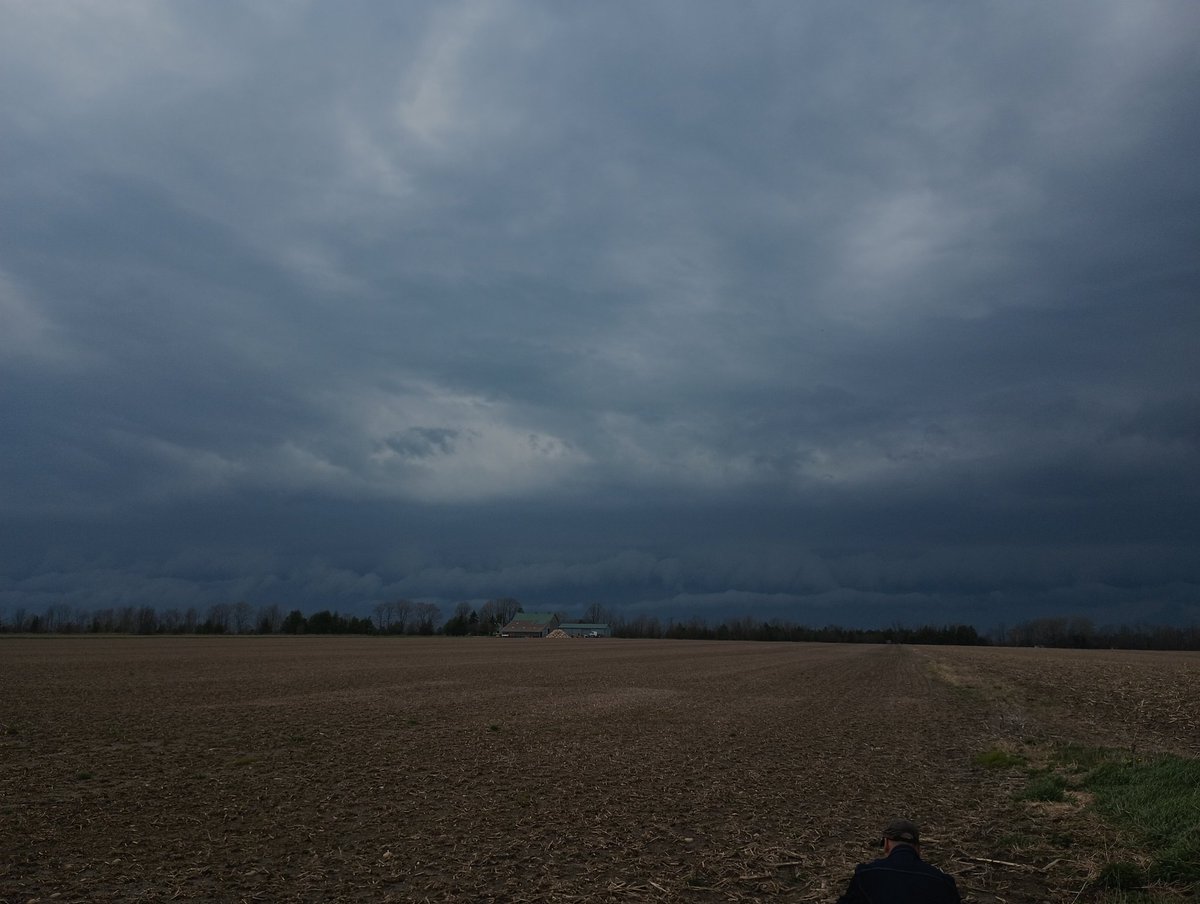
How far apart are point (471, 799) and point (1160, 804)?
434 inches

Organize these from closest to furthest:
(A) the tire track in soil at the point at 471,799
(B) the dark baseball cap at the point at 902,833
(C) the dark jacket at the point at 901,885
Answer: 1. (C) the dark jacket at the point at 901,885
2. (B) the dark baseball cap at the point at 902,833
3. (A) the tire track in soil at the point at 471,799

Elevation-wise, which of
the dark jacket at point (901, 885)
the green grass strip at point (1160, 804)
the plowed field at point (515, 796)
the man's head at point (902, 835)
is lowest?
the plowed field at point (515, 796)

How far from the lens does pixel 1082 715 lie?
1180 inches

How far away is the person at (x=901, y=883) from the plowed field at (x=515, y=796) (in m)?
3.52

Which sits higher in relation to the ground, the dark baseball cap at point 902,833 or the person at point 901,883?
the dark baseball cap at point 902,833

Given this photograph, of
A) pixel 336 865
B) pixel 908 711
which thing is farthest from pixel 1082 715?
pixel 336 865

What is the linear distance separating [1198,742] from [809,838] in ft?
54.1

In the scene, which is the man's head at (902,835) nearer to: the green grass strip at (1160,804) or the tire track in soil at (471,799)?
the tire track in soil at (471,799)

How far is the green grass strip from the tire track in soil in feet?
5.43

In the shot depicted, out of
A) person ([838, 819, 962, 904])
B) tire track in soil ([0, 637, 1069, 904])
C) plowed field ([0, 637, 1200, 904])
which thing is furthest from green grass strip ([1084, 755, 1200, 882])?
person ([838, 819, 962, 904])

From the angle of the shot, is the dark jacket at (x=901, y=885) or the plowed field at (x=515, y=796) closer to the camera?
the dark jacket at (x=901, y=885)

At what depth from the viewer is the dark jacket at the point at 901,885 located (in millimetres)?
6410

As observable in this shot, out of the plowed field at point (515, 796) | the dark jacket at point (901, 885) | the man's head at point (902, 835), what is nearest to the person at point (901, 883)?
the dark jacket at point (901, 885)

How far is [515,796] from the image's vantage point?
14.9m
